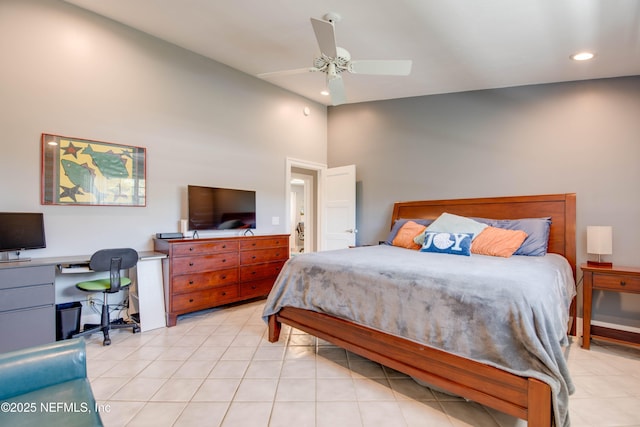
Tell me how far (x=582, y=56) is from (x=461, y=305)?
2.94m

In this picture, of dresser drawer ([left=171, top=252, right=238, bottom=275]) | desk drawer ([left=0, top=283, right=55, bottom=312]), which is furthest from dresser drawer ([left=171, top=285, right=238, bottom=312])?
desk drawer ([left=0, top=283, right=55, bottom=312])

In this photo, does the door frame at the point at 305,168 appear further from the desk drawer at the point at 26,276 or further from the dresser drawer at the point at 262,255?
the desk drawer at the point at 26,276

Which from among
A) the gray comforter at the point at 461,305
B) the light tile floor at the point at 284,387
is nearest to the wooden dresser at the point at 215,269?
the light tile floor at the point at 284,387

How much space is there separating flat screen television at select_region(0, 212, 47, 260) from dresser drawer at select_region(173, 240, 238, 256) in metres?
1.10

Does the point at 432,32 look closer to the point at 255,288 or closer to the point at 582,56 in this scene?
the point at 582,56

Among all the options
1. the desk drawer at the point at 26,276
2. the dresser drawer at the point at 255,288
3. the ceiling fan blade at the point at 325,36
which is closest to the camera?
the ceiling fan blade at the point at 325,36

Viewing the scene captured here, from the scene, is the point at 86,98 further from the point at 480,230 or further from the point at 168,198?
the point at 480,230

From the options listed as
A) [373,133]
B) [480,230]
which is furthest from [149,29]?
[480,230]

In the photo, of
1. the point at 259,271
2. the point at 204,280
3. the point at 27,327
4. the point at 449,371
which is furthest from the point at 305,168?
the point at 449,371

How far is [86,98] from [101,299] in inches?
80.8

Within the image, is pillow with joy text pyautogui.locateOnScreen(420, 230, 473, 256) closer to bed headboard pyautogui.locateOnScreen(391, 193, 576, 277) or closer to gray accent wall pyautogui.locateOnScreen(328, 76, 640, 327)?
bed headboard pyautogui.locateOnScreen(391, 193, 576, 277)

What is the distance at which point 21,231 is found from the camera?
2.56 metres

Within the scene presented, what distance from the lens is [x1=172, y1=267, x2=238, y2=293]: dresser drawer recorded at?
10.6 feet

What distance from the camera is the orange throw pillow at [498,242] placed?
9.76 feet
